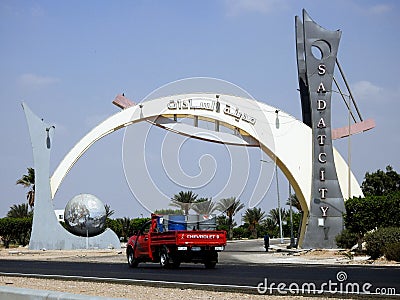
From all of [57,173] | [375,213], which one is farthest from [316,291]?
[57,173]

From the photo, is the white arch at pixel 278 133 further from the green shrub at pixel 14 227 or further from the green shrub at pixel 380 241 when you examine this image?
the green shrub at pixel 14 227

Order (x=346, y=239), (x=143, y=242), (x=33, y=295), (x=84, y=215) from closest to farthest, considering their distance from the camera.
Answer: (x=33, y=295), (x=143, y=242), (x=346, y=239), (x=84, y=215)

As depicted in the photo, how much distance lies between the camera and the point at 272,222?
4252 inches

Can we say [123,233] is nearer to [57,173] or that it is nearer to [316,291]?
[57,173]

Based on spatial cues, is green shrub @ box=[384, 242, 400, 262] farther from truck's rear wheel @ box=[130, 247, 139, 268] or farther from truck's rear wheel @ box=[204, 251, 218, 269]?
truck's rear wheel @ box=[130, 247, 139, 268]

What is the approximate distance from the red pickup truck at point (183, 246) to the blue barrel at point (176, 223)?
614 mm

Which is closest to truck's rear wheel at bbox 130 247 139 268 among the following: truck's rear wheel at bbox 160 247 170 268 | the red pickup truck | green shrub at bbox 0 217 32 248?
the red pickup truck

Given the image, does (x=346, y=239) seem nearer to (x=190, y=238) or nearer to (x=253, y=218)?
(x=190, y=238)

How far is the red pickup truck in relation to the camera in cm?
2530

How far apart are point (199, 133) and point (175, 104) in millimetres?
2886

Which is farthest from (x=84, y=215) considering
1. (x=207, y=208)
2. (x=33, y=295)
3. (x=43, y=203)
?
(x=33, y=295)

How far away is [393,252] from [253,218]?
78380 mm

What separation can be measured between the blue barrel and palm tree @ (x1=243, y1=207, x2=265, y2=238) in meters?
77.4

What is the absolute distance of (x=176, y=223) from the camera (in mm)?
27766
